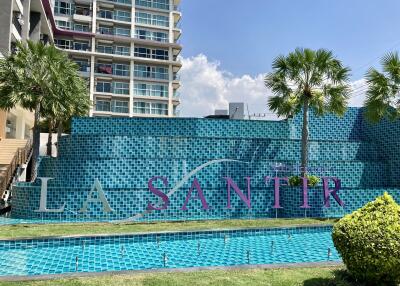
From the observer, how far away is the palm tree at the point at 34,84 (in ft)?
57.3

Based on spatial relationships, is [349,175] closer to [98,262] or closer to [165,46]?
[98,262]

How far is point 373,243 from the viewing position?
17.2 feet

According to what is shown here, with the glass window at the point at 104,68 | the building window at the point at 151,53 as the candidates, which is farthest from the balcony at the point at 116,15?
the glass window at the point at 104,68

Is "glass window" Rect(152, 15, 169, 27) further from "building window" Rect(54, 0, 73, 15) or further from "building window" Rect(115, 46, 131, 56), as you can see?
"building window" Rect(54, 0, 73, 15)

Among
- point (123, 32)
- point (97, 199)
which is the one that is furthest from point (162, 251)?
point (123, 32)

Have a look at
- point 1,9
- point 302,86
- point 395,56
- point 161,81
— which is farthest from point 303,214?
point 161,81

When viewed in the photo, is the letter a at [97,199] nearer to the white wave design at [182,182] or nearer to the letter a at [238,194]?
the white wave design at [182,182]

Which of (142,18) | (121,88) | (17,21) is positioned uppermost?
(142,18)

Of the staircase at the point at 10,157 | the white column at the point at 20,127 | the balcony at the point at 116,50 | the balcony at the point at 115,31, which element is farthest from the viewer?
the balcony at the point at 115,31

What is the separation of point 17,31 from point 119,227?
24245 mm

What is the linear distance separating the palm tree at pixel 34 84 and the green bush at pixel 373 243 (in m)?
14.9

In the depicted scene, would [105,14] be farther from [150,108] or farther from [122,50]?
[150,108]

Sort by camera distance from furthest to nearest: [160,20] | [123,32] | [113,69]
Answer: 1. [160,20]
2. [123,32]
3. [113,69]

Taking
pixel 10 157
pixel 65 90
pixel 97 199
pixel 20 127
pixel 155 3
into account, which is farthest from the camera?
pixel 155 3
